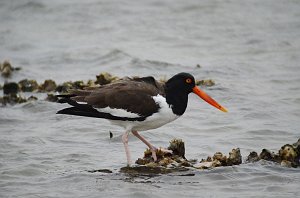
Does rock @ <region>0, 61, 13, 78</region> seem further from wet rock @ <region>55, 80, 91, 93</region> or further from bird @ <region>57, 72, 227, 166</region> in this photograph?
bird @ <region>57, 72, 227, 166</region>

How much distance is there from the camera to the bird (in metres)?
8.52

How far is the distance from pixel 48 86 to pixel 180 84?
4.49 m

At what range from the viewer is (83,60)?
15.4m

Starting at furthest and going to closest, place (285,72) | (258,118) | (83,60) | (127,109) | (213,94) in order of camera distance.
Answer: (83,60) → (285,72) → (213,94) → (258,118) → (127,109)

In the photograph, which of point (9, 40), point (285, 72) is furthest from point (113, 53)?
point (285, 72)

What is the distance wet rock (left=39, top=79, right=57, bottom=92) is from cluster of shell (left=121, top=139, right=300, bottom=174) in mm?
4421

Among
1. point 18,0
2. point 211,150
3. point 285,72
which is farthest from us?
point 18,0

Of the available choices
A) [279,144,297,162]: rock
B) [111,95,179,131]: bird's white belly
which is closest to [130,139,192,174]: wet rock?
[111,95,179,131]: bird's white belly

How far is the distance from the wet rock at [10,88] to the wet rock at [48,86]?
46 cm

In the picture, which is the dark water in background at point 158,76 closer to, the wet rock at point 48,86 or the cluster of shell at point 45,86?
the cluster of shell at point 45,86

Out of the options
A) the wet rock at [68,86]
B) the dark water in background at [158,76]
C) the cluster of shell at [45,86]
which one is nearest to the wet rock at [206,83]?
the cluster of shell at [45,86]

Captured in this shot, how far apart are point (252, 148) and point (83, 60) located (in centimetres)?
675

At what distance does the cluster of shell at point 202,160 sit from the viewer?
27.2 feet

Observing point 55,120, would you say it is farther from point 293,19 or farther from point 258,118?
point 293,19
